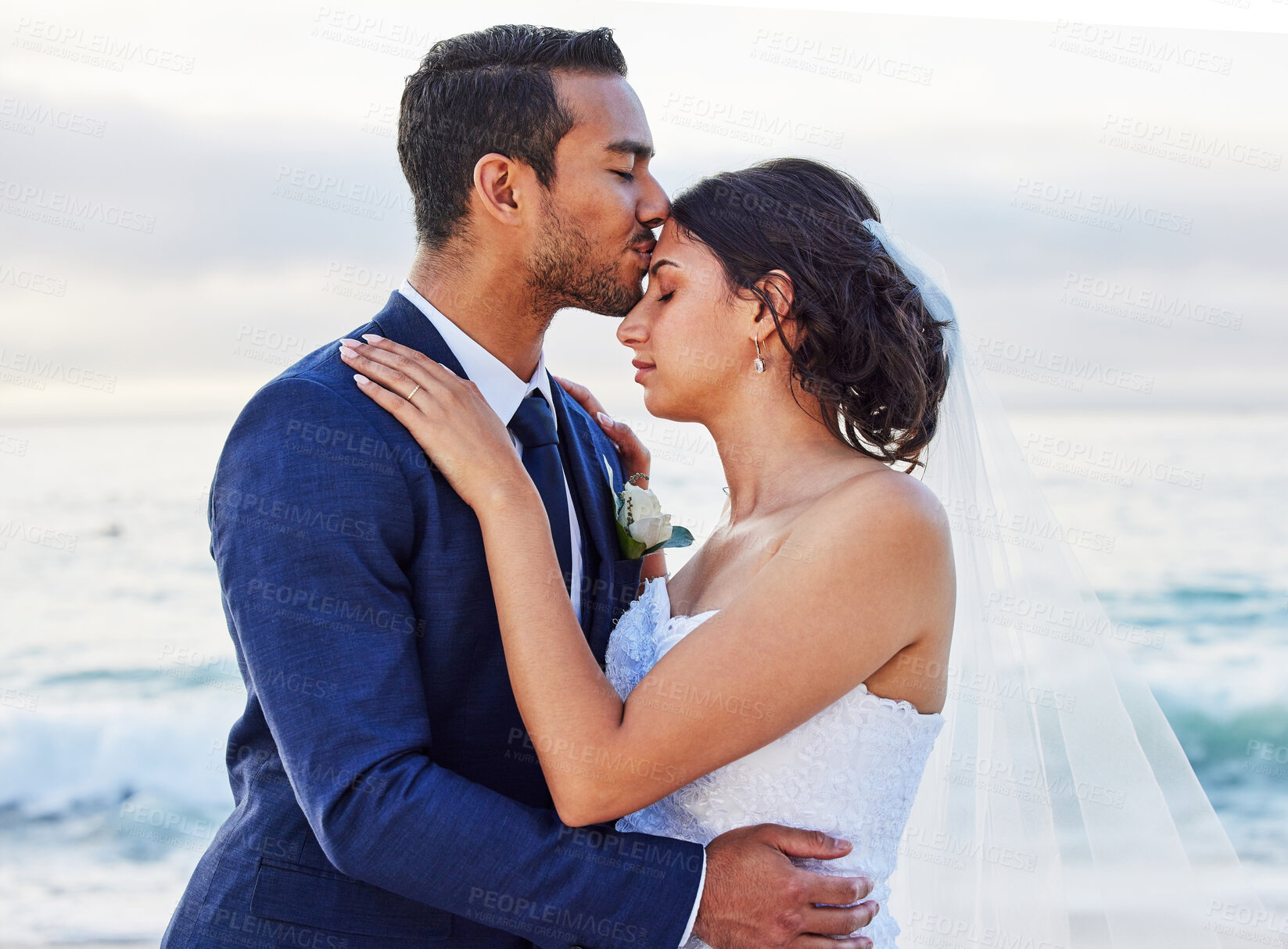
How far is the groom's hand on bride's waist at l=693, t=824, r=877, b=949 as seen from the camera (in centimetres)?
186

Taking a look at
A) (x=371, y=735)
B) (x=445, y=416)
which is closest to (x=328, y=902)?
(x=371, y=735)

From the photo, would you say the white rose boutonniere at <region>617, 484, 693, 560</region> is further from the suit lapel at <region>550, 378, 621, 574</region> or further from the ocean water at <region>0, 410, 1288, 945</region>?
the ocean water at <region>0, 410, 1288, 945</region>

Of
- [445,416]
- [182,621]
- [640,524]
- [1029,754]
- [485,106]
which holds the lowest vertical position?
[182,621]

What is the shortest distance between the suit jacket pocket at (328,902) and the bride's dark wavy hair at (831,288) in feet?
4.37

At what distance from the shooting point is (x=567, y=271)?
2.25 metres

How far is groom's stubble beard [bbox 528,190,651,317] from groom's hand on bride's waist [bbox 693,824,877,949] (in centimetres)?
114

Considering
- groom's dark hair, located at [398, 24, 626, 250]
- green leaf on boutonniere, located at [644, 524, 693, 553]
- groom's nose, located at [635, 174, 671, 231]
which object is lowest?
green leaf on boutonniere, located at [644, 524, 693, 553]

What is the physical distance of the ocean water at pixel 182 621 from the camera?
851cm

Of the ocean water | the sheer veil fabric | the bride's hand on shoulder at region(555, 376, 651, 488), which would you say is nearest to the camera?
the sheer veil fabric

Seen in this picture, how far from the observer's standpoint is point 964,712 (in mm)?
2531

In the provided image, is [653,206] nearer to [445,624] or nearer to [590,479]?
[590,479]

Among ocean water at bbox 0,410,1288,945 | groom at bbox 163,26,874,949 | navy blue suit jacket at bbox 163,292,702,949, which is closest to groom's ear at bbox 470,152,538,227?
groom at bbox 163,26,874,949

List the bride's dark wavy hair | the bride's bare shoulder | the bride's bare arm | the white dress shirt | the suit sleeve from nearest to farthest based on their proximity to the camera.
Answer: the suit sleeve
the bride's bare arm
the bride's bare shoulder
the white dress shirt
the bride's dark wavy hair

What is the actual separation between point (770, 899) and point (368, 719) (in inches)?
30.5
